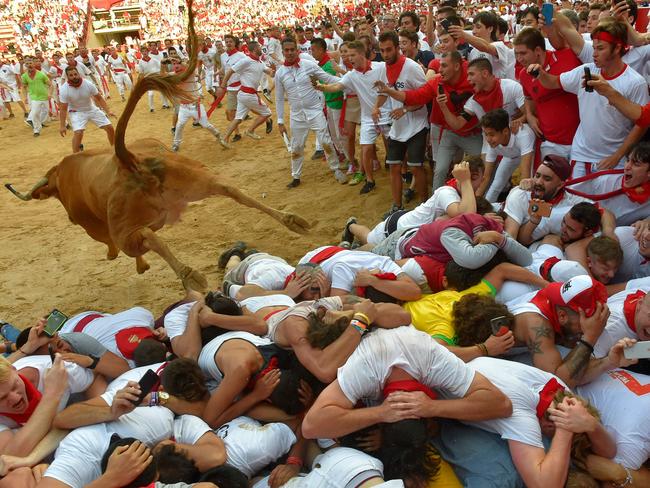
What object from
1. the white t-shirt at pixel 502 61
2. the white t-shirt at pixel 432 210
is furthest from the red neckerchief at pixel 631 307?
the white t-shirt at pixel 502 61

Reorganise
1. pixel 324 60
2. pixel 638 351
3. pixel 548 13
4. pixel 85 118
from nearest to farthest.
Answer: pixel 638 351 → pixel 548 13 → pixel 324 60 → pixel 85 118

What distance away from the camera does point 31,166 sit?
40.0 ft

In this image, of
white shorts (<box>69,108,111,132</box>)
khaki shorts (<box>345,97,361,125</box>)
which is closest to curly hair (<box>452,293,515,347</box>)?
khaki shorts (<box>345,97,361,125</box>)

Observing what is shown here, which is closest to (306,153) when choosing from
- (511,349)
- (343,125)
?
(343,125)

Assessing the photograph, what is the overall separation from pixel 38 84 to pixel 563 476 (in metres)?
16.9

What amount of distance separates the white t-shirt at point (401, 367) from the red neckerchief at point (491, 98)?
3.84 m

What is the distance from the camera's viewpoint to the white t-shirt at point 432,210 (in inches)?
190

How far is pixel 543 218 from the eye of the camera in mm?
4633

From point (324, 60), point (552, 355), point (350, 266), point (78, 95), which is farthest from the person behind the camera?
point (78, 95)

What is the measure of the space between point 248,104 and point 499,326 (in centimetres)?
878

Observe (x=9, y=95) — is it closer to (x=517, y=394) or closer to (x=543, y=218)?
(x=543, y=218)

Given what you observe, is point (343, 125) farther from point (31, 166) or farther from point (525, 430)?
point (31, 166)

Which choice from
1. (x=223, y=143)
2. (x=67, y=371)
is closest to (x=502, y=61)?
A: (x=67, y=371)

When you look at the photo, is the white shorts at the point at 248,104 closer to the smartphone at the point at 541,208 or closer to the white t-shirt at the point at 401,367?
the smartphone at the point at 541,208
